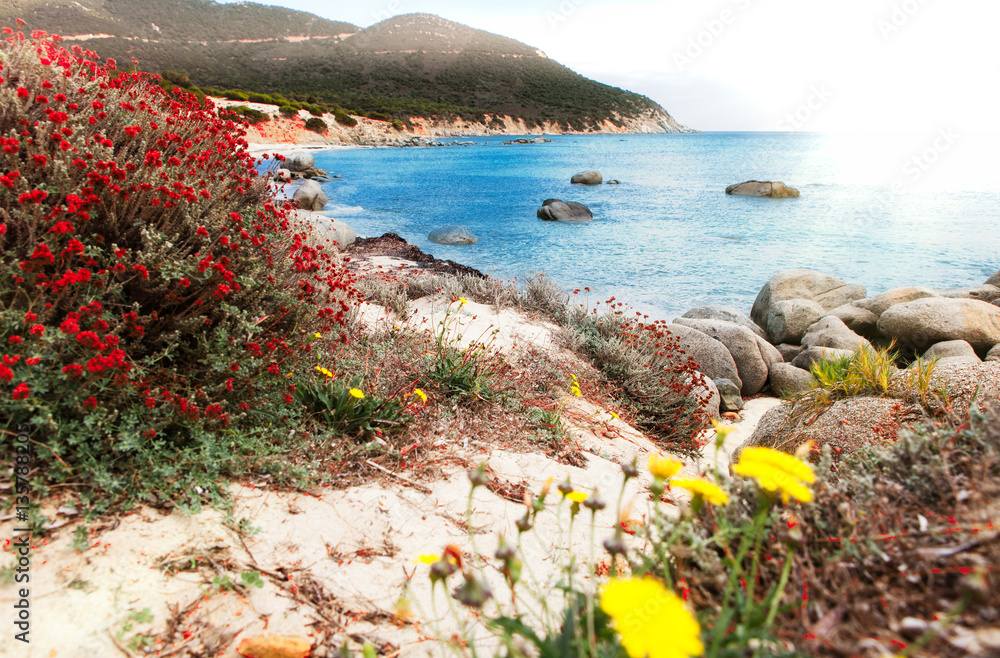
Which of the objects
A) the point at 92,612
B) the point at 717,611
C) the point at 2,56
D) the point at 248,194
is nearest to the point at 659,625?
the point at 717,611

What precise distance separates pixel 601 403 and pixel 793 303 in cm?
619

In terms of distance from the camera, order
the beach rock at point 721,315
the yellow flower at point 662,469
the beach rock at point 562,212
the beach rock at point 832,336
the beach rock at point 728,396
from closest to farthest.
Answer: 1. the yellow flower at point 662,469
2. the beach rock at point 728,396
3. the beach rock at point 832,336
4. the beach rock at point 721,315
5. the beach rock at point 562,212

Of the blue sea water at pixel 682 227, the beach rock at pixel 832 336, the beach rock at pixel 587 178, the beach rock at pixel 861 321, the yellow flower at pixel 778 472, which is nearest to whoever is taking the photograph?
the yellow flower at pixel 778 472

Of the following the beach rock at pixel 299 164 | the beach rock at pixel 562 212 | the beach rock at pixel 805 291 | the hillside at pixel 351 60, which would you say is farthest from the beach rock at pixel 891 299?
the hillside at pixel 351 60

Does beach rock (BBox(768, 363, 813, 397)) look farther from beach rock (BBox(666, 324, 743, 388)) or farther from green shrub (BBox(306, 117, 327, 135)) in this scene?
green shrub (BBox(306, 117, 327, 135))

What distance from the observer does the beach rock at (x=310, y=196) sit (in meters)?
17.1

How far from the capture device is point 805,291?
10.0 meters

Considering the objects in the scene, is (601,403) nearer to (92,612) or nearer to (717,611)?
(717,611)

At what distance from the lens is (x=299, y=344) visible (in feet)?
9.59

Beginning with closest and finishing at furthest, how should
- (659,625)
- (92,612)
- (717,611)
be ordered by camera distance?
(659,625) → (717,611) → (92,612)

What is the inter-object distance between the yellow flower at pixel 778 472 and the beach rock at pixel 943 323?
8.45m

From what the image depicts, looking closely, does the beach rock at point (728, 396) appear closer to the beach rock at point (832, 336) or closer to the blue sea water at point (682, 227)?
the beach rock at point (832, 336)

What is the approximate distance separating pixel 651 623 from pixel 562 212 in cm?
1878

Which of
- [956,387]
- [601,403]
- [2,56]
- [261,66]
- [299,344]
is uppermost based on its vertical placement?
[261,66]
